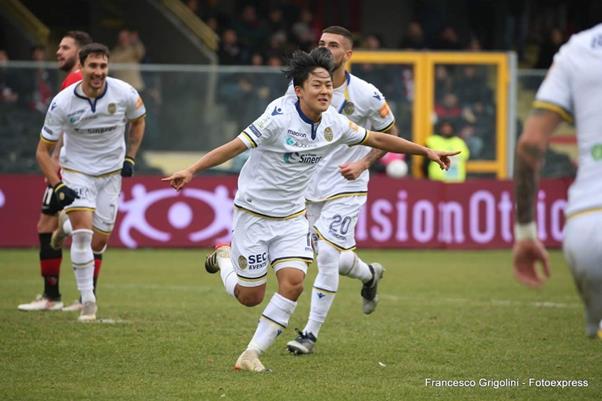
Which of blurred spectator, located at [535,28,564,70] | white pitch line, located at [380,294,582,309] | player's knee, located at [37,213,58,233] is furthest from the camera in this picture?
blurred spectator, located at [535,28,564,70]

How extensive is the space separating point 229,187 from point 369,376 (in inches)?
449

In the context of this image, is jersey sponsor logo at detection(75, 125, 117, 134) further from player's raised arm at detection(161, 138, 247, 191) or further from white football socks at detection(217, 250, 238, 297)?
player's raised arm at detection(161, 138, 247, 191)

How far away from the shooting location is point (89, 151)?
11.1 m

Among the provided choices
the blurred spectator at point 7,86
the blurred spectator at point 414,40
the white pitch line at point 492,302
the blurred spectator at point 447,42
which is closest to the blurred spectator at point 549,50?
the blurred spectator at point 447,42

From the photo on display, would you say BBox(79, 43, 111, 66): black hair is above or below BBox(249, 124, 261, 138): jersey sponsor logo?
above

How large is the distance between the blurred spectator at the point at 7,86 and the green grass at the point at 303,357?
5725 millimetres

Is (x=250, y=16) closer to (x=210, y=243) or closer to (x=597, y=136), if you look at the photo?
(x=210, y=243)

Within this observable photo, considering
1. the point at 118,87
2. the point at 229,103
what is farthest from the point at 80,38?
the point at 229,103

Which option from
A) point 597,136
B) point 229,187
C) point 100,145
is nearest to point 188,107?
point 229,187

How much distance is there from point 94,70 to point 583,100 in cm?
632

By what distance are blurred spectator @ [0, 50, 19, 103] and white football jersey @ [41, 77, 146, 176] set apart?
9348mm

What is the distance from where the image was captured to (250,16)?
25203 millimetres

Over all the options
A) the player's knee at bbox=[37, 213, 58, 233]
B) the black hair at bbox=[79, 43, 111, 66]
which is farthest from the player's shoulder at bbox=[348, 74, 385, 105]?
the player's knee at bbox=[37, 213, 58, 233]

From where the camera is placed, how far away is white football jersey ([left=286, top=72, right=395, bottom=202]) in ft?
33.0
